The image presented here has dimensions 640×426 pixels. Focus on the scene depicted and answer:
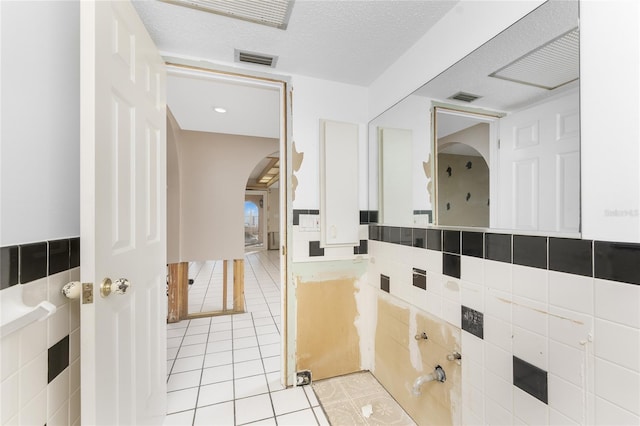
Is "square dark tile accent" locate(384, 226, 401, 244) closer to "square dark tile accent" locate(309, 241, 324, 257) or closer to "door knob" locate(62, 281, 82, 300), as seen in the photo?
"square dark tile accent" locate(309, 241, 324, 257)

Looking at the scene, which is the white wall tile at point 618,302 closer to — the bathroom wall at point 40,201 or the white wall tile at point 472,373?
the white wall tile at point 472,373

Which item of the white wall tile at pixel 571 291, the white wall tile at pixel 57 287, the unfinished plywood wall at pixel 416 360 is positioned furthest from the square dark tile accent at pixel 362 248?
the white wall tile at pixel 57 287

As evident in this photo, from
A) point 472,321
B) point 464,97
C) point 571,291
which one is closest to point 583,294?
point 571,291

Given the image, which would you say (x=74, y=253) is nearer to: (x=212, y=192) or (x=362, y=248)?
(x=362, y=248)

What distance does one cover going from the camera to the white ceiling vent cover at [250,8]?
1223 mm

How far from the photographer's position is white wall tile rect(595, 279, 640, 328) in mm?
675

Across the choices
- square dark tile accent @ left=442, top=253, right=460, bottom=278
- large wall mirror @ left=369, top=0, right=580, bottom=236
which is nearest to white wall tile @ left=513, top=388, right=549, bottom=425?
square dark tile accent @ left=442, top=253, right=460, bottom=278

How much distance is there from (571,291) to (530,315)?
17 centimetres

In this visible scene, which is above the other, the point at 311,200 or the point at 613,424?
the point at 311,200

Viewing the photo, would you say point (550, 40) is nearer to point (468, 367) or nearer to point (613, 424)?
point (613, 424)

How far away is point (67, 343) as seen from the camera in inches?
36.1

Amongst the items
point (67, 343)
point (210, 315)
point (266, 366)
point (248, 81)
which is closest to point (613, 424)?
point (67, 343)

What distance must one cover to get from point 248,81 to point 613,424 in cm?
224

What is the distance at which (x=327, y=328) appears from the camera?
189 centimetres
